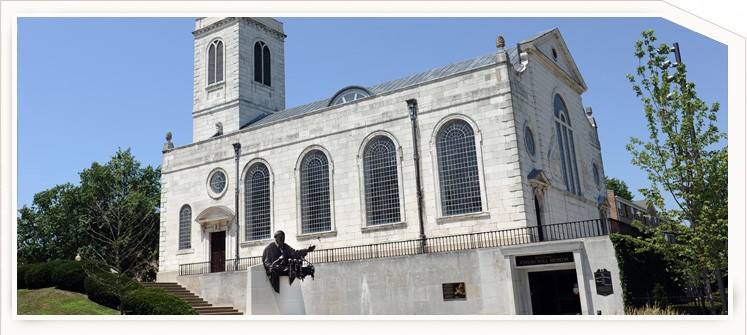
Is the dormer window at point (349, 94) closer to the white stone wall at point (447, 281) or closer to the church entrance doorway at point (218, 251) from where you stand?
the church entrance doorway at point (218, 251)

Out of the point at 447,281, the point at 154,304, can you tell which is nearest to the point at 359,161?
the point at 447,281

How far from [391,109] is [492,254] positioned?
779cm

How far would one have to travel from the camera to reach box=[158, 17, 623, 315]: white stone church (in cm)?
1925

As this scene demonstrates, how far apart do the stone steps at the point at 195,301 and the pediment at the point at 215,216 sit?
317 centimetres

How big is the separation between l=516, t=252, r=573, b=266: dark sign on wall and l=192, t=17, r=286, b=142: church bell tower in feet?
60.5

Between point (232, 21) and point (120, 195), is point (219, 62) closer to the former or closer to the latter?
point (232, 21)

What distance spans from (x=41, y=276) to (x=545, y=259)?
20.9 m

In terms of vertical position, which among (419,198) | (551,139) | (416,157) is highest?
(551,139)

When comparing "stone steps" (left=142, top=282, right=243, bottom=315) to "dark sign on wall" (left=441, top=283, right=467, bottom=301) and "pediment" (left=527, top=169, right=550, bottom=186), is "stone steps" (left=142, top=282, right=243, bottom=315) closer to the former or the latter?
"dark sign on wall" (left=441, top=283, right=467, bottom=301)

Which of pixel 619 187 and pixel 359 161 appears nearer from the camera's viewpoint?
pixel 359 161

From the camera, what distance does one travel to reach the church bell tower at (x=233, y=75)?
33.2m

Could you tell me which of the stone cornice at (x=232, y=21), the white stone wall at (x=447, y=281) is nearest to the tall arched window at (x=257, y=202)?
the white stone wall at (x=447, y=281)

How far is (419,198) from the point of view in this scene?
2259 centimetres
